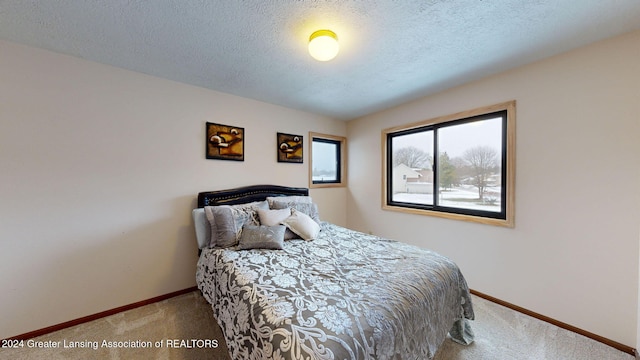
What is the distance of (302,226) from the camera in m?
2.37

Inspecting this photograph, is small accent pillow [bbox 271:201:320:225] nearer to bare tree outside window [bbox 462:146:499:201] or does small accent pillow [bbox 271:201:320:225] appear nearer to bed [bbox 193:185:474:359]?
bed [bbox 193:185:474:359]

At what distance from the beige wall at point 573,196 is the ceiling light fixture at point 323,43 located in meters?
1.86

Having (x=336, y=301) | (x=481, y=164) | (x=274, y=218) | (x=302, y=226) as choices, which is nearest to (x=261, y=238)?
(x=274, y=218)

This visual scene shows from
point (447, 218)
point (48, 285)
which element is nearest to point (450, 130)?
point (447, 218)

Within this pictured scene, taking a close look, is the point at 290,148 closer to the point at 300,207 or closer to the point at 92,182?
the point at 300,207

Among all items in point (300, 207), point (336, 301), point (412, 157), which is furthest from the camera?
point (412, 157)

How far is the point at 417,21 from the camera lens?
1.57 m

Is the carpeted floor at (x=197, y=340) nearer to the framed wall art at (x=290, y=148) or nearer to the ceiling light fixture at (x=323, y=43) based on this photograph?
the framed wall art at (x=290, y=148)

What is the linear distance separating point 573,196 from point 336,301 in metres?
2.27

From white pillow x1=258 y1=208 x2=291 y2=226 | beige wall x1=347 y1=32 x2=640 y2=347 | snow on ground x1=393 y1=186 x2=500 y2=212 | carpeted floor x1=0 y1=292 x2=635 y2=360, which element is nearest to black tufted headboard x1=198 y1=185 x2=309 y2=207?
white pillow x1=258 y1=208 x2=291 y2=226

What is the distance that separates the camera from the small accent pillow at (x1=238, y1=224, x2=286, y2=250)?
206cm

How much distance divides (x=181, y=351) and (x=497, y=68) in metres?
3.74

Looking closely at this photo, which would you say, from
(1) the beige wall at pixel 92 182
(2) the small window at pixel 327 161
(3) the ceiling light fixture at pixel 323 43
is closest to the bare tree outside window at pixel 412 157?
(2) the small window at pixel 327 161

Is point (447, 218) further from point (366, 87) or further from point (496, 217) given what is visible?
point (366, 87)
